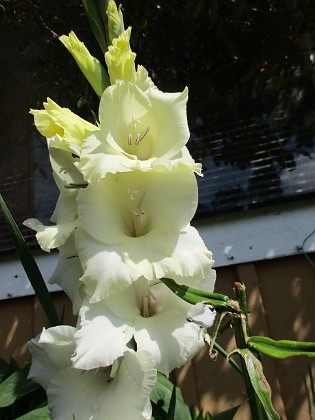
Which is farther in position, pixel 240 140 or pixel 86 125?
pixel 240 140

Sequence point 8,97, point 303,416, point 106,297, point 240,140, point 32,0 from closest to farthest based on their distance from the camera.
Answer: point 106,297 → point 303,416 → point 240,140 → point 32,0 → point 8,97

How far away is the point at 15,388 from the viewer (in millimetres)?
848

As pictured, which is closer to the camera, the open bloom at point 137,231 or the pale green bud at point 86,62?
the open bloom at point 137,231

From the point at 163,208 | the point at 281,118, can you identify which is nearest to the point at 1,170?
the point at 281,118

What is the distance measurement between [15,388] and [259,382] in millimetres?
622

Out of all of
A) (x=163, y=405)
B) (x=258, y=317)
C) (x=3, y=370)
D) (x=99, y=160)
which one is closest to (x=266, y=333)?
(x=258, y=317)

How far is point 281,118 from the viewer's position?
1708mm

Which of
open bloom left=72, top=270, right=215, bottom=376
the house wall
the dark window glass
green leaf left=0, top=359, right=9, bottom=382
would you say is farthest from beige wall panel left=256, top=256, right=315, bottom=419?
open bloom left=72, top=270, right=215, bottom=376

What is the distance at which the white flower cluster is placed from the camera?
0.46 m

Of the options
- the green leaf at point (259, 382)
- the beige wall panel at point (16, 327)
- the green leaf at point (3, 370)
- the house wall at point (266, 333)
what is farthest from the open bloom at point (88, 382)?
the beige wall panel at point (16, 327)

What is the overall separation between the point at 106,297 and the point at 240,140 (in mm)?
1350

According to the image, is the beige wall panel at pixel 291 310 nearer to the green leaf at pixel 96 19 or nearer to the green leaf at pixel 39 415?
the green leaf at pixel 39 415

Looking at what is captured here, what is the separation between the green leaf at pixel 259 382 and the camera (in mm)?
379

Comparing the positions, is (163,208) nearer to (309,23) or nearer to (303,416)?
(303,416)
